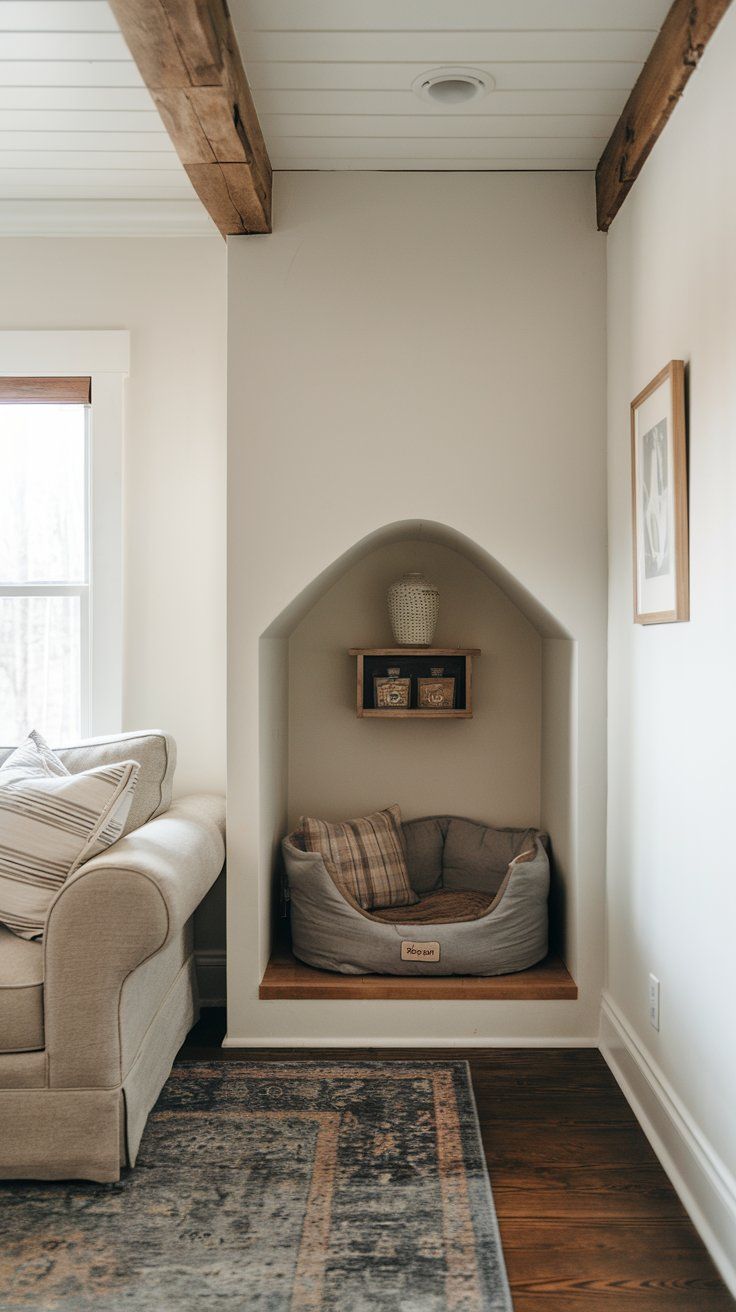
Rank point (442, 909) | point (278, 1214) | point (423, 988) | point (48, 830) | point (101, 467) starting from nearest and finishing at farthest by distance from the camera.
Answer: point (278, 1214) < point (48, 830) < point (423, 988) < point (442, 909) < point (101, 467)

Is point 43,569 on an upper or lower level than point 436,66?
lower

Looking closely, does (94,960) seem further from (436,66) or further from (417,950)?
(436,66)

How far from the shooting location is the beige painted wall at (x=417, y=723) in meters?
3.38

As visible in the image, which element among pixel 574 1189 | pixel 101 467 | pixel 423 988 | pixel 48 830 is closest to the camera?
pixel 574 1189

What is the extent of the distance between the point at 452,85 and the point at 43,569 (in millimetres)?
1916

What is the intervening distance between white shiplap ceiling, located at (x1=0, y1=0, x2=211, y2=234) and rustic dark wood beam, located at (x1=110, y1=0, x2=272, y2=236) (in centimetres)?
23

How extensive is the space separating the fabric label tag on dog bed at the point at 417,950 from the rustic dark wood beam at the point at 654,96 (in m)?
2.08

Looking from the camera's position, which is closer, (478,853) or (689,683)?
(689,683)

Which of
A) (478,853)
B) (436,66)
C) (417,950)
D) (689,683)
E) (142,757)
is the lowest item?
(417,950)

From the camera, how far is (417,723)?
339 cm

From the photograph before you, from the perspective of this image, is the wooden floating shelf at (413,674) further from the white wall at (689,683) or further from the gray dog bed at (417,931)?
the white wall at (689,683)

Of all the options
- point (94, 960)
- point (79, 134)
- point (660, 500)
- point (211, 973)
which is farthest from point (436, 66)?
point (211, 973)

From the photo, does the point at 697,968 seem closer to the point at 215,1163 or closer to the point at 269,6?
the point at 215,1163

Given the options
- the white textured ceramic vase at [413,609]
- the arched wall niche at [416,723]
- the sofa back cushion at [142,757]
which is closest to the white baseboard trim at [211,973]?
the arched wall niche at [416,723]
